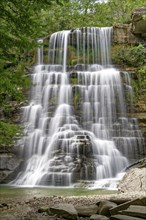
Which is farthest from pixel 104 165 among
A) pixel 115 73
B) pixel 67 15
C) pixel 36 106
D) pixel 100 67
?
pixel 67 15

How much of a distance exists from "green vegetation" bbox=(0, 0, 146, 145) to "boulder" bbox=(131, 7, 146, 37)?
4.96 feet

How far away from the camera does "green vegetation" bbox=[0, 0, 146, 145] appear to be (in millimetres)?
6031

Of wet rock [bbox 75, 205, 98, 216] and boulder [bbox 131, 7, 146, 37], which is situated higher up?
boulder [bbox 131, 7, 146, 37]

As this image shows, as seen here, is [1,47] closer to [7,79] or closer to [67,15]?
[7,79]

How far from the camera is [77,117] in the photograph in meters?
20.5

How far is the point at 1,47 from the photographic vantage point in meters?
6.25

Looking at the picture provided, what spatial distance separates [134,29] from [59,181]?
15829 millimetres

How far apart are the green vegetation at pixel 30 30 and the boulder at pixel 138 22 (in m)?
1.51

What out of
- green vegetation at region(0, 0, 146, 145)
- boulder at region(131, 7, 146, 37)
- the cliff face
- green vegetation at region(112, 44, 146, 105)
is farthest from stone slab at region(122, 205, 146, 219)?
boulder at region(131, 7, 146, 37)

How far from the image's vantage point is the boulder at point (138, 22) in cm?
2447

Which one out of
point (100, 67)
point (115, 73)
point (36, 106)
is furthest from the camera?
point (100, 67)

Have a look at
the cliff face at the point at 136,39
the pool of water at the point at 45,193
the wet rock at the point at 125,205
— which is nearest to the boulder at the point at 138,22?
the cliff face at the point at 136,39

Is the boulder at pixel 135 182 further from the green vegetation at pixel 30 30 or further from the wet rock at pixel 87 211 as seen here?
the green vegetation at pixel 30 30

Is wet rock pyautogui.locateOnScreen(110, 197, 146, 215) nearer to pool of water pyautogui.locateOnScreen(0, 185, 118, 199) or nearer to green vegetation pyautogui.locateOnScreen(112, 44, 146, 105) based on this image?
pool of water pyautogui.locateOnScreen(0, 185, 118, 199)
